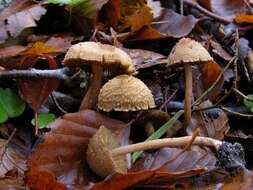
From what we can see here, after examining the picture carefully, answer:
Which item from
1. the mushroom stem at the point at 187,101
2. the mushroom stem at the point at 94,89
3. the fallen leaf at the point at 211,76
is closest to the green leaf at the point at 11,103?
the mushroom stem at the point at 94,89

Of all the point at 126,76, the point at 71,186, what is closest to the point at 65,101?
the point at 126,76

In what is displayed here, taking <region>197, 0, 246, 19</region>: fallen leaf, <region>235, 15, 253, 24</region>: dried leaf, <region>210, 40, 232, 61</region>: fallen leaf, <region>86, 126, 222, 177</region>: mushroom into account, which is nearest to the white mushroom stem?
<region>86, 126, 222, 177</region>: mushroom

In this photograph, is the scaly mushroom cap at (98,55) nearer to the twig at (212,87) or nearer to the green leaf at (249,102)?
the twig at (212,87)

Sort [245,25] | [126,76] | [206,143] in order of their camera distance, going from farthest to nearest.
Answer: [245,25], [126,76], [206,143]

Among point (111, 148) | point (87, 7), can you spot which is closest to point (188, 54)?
point (111, 148)

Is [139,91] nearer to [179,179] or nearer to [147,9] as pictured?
[179,179]

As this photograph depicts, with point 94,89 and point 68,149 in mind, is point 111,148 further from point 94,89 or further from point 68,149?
point 94,89
